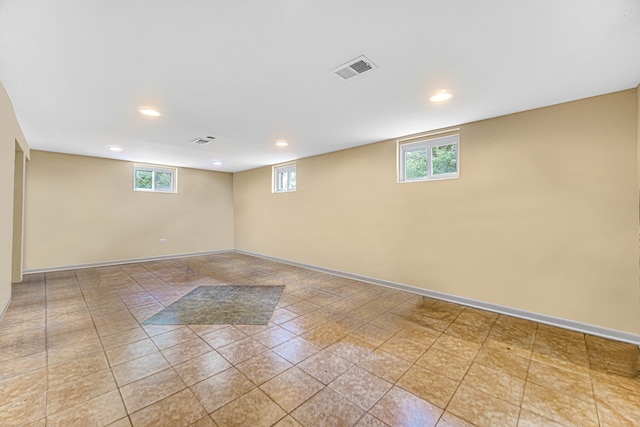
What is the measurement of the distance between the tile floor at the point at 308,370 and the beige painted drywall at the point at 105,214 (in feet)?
7.91

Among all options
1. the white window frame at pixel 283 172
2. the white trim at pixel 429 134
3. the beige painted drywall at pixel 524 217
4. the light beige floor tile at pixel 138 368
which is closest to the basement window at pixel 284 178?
the white window frame at pixel 283 172

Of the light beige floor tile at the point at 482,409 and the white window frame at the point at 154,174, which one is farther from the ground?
the white window frame at the point at 154,174

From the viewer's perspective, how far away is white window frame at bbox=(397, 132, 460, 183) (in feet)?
11.8

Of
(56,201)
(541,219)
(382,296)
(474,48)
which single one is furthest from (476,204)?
(56,201)

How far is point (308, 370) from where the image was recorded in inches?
79.4

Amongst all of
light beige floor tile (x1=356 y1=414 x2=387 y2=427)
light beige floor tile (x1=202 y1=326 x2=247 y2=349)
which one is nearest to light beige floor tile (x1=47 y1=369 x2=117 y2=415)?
light beige floor tile (x1=202 y1=326 x2=247 y2=349)

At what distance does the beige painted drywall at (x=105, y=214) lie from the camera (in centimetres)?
496

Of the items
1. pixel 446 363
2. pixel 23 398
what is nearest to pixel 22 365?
pixel 23 398

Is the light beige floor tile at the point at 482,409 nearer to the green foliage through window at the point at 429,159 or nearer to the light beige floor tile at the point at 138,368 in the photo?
the light beige floor tile at the point at 138,368

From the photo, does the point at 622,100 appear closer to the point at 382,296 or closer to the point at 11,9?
the point at 382,296

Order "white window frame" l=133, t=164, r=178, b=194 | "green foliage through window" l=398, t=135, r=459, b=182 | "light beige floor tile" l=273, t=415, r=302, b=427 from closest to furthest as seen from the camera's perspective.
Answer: "light beige floor tile" l=273, t=415, r=302, b=427, "green foliage through window" l=398, t=135, r=459, b=182, "white window frame" l=133, t=164, r=178, b=194

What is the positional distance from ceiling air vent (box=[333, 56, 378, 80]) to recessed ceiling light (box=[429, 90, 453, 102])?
921mm

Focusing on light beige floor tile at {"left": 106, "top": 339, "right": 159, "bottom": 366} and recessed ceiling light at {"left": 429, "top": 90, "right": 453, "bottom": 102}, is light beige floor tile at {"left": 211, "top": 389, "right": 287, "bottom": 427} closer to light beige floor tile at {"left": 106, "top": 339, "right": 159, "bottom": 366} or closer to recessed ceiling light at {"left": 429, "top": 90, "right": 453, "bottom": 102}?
light beige floor tile at {"left": 106, "top": 339, "right": 159, "bottom": 366}

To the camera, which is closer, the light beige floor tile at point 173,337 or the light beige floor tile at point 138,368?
the light beige floor tile at point 138,368
